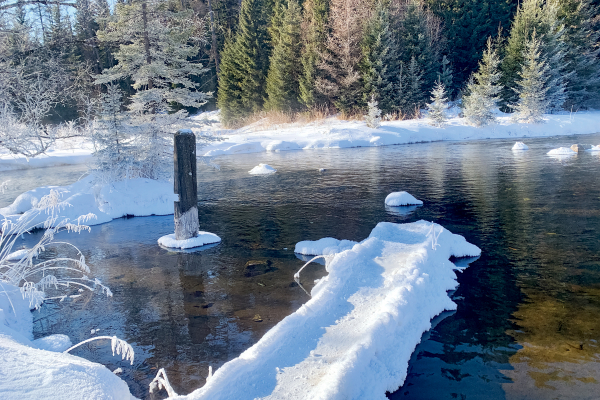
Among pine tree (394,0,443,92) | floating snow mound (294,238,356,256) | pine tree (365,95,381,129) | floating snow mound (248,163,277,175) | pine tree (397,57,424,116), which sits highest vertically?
pine tree (394,0,443,92)

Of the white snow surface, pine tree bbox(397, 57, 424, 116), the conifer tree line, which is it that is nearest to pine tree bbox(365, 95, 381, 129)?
the conifer tree line

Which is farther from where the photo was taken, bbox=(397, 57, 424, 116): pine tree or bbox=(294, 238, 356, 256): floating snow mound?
bbox=(397, 57, 424, 116): pine tree

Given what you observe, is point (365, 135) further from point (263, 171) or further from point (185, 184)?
point (185, 184)

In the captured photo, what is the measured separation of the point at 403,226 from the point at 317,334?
4.38 meters

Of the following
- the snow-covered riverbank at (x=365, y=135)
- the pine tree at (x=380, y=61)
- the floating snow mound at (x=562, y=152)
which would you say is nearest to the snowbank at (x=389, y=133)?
the snow-covered riverbank at (x=365, y=135)

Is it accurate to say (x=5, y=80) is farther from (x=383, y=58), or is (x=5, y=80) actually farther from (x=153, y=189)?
(x=383, y=58)

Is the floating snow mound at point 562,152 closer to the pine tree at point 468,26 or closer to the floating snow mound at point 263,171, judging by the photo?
the floating snow mound at point 263,171

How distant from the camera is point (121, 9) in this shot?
12.9 metres

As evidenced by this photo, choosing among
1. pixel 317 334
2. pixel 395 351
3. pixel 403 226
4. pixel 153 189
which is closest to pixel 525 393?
pixel 395 351

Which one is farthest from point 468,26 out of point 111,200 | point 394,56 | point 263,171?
point 111,200

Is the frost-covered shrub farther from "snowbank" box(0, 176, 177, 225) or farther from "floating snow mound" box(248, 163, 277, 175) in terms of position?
"floating snow mound" box(248, 163, 277, 175)

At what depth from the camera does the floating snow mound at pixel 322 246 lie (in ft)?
23.7

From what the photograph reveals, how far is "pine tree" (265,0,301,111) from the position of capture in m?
35.0

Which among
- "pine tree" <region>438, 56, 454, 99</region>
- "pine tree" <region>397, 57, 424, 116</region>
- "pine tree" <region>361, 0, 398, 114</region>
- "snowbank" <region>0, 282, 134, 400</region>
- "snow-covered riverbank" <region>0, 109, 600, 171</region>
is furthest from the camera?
"pine tree" <region>438, 56, 454, 99</region>
